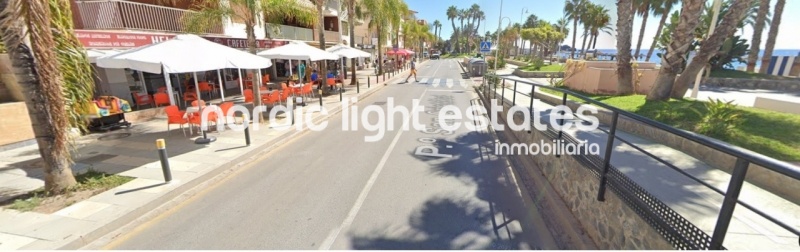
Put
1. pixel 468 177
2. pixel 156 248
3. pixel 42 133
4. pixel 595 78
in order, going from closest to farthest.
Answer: pixel 156 248, pixel 42 133, pixel 468 177, pixel 595 78

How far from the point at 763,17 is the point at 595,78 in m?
12.3

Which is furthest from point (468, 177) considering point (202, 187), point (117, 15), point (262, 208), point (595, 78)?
point (117, 15)

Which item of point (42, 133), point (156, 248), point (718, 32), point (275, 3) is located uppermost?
point (275, 3)

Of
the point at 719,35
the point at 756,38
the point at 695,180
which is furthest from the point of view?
the point at 756,38

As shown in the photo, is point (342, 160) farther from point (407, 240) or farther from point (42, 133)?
point (42, 133)

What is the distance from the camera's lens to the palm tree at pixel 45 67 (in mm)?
4379

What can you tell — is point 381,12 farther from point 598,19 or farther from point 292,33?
point 598,19

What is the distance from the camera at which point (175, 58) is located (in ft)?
23.2

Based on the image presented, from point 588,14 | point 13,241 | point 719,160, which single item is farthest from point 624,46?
point 588,14

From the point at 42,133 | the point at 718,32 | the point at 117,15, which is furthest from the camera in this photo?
the point at 117,15

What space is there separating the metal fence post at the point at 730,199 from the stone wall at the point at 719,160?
2090 mm

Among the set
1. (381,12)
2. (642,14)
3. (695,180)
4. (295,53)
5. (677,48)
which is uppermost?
(642,14)

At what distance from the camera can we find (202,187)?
19.1 feet

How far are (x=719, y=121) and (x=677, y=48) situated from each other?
3796 millimetres
